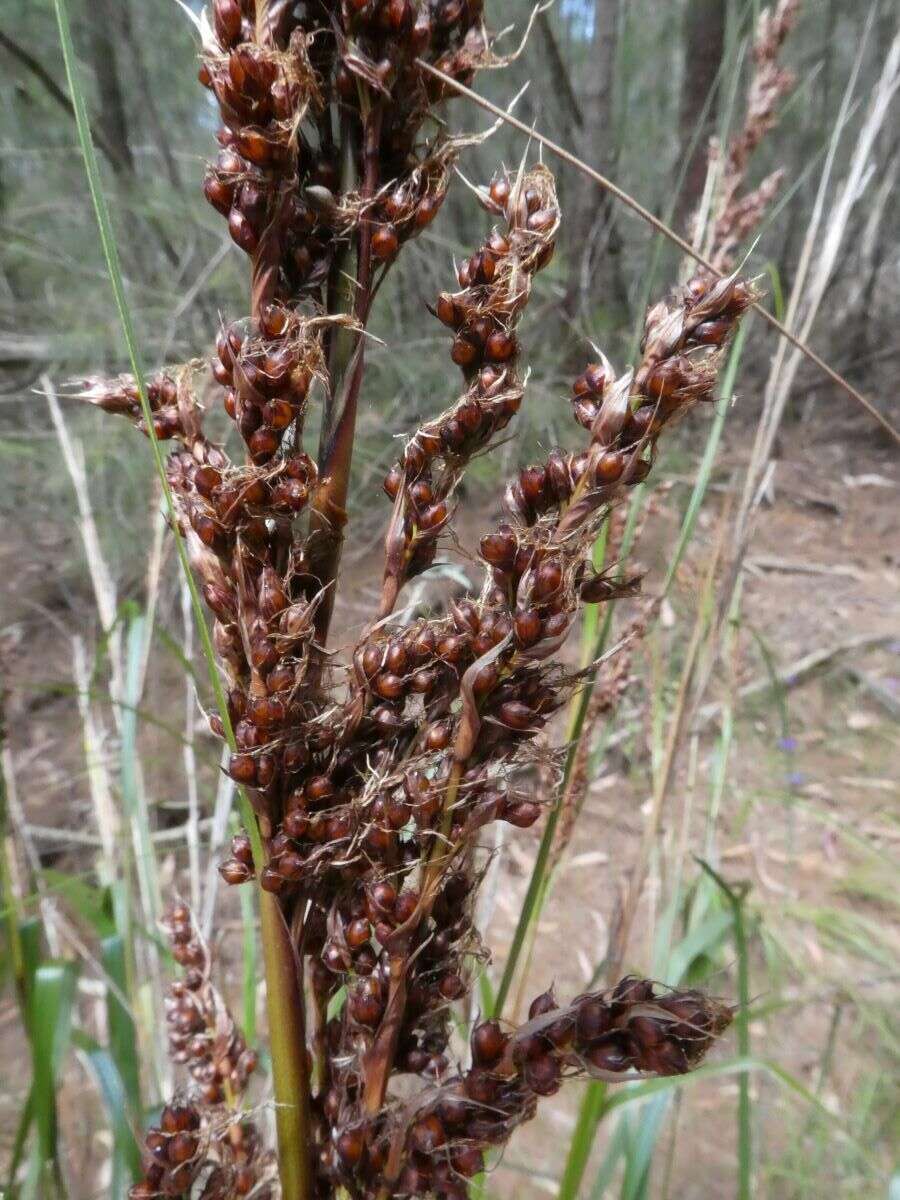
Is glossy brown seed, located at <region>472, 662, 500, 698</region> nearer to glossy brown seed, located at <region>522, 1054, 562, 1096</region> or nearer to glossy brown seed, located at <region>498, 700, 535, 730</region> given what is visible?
glossy brown seed, located at <region>498, 700, 535, 730</region>

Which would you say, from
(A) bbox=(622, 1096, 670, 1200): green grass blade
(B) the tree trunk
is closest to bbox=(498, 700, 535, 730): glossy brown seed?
(A) bbox=(622, 1096, 670, 1200): green grass blade

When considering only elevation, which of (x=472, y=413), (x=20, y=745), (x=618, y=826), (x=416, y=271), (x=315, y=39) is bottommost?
(x=472, y=413)

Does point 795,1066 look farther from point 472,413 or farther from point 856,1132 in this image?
point 472,413

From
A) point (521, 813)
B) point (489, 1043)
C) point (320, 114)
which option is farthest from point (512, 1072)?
point (320, 114)

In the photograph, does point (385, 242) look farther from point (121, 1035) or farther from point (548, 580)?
point (121, 1035)

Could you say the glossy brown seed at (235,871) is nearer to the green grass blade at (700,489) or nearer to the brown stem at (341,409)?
the brown stem at (341,409)

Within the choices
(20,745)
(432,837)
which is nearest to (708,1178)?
(432,837)

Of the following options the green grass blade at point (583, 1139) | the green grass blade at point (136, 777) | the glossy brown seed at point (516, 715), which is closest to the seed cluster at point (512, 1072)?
the glossy brown seed at point (516, 715)
